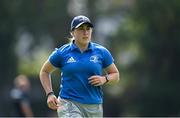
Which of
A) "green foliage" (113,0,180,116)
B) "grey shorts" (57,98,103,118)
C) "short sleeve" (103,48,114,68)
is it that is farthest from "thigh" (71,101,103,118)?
"green foliage" (113,0,180,116)

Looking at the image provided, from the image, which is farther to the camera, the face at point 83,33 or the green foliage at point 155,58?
the green foliage at point 155,58

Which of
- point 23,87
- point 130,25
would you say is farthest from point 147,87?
point 23,87

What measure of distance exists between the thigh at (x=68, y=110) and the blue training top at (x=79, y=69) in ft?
0.25

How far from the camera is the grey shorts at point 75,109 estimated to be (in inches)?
414

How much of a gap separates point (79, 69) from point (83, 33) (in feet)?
1.38

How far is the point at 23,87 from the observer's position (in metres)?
21.1

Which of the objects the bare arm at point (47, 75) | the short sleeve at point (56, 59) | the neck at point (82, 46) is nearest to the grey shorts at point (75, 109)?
the bare arm at point (47, 75)

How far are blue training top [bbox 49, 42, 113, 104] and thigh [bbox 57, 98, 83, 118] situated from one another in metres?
0.08

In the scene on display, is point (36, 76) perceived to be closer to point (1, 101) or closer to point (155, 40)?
point (1, 101)

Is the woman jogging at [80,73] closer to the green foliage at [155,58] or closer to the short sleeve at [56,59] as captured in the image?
the short sleeve at [56,59]

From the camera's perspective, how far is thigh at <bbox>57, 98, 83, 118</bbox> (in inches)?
414

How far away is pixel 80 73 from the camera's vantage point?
10453mm

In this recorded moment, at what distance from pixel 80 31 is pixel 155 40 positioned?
30.3m

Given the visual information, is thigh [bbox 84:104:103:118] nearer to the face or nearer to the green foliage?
the face
